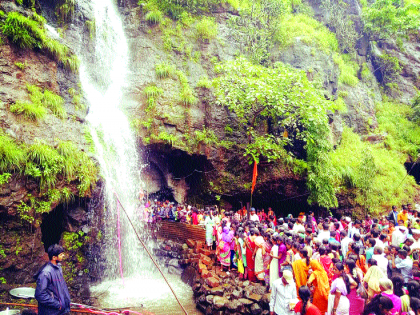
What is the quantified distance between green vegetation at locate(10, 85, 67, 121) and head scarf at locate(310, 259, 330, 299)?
963 cm

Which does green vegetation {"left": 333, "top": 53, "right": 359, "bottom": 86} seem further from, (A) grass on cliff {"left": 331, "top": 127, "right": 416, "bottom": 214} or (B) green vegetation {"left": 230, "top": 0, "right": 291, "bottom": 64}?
(B) green vegetation {"left": 230, "top": 0, "right": 291, "bottom": 64}

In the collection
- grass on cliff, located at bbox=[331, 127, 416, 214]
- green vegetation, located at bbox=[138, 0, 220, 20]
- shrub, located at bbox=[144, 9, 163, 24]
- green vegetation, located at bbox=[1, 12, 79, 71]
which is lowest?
grass on cliff, located at bbox=[331, 127, 416, 214]

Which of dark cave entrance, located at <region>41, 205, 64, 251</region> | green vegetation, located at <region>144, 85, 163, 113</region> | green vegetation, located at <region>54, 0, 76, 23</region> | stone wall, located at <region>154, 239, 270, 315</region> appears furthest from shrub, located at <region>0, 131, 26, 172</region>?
green vegetation, located at <region>54, 0, 76, 23</region>

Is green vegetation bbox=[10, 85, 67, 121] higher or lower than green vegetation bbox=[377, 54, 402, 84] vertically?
lower

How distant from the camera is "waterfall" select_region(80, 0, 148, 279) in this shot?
447 inches

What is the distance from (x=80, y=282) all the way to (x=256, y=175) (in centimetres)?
898

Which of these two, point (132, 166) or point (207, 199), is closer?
point (132, 166)

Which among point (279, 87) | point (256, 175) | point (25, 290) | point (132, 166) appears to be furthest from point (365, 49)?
point (25, 290)

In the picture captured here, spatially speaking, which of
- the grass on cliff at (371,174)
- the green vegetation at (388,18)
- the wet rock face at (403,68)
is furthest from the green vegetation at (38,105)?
the wet rock face at (403,68)

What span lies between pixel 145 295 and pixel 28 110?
7267 millimetres

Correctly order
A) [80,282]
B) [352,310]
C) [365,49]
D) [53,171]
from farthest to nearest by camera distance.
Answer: [365,49] < [80,282] < [53,171] < [352,310]

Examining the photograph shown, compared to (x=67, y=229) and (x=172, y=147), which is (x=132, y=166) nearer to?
(x=172, y=147)

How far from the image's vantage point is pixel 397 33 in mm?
26406

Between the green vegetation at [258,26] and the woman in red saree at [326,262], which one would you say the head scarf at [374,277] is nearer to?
the woman in red saree at [326,262]
